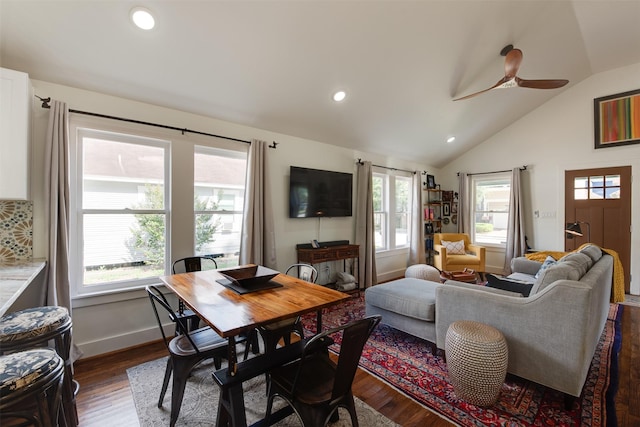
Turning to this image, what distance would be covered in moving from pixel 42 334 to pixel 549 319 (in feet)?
9.93

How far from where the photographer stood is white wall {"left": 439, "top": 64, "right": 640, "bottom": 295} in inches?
172

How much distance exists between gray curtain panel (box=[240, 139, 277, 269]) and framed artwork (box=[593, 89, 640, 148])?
17.8ft

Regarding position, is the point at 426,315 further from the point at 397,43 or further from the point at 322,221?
the point at 397,43

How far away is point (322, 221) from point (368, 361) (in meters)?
2.22

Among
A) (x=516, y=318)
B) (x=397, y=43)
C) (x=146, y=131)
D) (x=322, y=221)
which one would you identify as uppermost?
(x=397, y=43)

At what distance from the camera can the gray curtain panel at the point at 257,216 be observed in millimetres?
3250

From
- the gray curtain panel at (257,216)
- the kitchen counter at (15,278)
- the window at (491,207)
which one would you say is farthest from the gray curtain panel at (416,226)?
the kitchen counter at (15,278)

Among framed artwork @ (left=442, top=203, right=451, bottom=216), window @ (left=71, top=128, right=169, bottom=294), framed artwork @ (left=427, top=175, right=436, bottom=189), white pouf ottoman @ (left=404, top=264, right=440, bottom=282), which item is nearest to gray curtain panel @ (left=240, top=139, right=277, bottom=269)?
window @ (left=71, top=128, right=169, bottom=294)

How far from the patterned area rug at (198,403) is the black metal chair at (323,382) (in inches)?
15.1

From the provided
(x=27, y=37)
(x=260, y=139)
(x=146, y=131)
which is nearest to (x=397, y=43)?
(x=260, y=139)

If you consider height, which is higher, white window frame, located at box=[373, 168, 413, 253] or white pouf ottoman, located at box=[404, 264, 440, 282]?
white window frame, located at box=[373, 168, 413, 253]

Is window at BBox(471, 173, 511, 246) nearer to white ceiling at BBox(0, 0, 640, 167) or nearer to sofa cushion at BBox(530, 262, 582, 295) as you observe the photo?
white ceiling at BBox(0, 0, 640, 167)

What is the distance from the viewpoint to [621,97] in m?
4.39

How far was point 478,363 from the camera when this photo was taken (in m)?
1.79
